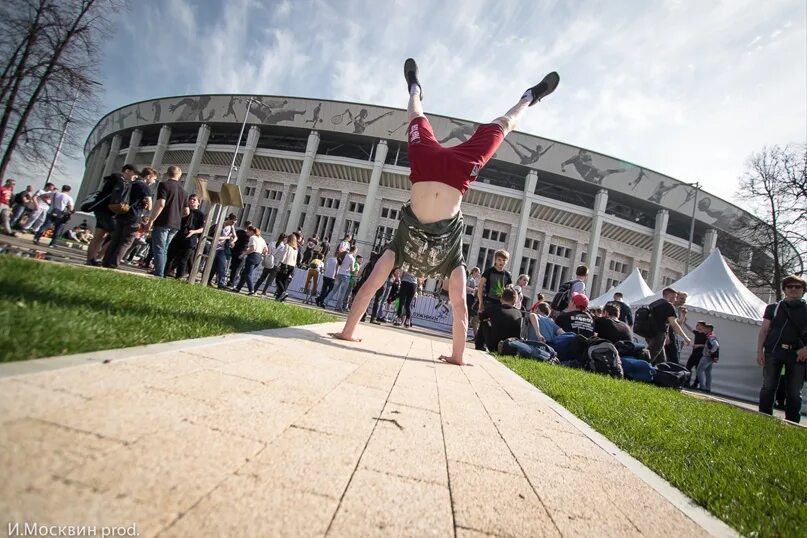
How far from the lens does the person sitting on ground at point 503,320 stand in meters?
6.47

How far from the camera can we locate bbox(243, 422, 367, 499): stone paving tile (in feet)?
2.91

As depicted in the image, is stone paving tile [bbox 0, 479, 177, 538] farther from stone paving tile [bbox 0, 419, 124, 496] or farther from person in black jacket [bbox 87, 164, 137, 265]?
person in black jacket [bbox 87, 164, 137, 265]

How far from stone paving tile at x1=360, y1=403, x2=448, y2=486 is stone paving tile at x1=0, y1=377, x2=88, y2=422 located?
2.66 feet

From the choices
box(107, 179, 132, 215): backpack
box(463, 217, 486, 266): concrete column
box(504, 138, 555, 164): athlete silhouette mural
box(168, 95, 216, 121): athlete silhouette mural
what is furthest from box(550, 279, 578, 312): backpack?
box(168, 95, 216, 121): athlete silhouette mural

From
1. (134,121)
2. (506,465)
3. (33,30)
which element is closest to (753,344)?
(506,465)

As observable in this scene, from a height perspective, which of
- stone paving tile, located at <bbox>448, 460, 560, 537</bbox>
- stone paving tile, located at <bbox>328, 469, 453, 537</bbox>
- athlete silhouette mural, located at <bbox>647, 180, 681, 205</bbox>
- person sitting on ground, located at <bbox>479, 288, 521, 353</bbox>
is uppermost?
athlete silhouette mural, located at <bbox>647, 180, 681, 205</bbox>

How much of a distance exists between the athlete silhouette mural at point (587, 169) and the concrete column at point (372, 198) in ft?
48.5

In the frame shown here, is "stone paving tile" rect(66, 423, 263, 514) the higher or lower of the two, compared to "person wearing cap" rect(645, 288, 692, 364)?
lower

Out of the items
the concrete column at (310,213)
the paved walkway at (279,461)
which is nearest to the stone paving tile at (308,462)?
the paved walkway at (279,461)

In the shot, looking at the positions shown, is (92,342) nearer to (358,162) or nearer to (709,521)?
(709,521)

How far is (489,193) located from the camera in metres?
30.0

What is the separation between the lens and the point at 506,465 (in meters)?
1.34

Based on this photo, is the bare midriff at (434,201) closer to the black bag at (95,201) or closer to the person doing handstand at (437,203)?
the person doing handstand at (437,203)

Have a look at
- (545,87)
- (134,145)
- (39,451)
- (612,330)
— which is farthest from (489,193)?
(134,145)
